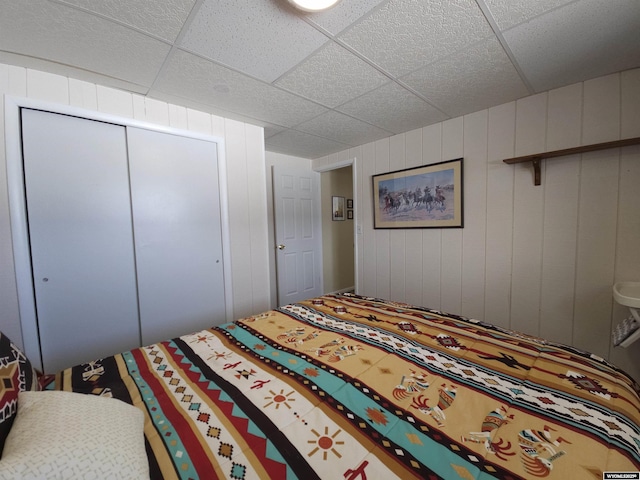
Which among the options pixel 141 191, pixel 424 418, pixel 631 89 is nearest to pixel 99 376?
pixel 424 418

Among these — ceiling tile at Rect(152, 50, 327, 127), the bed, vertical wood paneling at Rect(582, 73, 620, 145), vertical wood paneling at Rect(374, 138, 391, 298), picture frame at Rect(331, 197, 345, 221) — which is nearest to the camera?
the bed

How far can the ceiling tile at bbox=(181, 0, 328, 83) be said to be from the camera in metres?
1.24

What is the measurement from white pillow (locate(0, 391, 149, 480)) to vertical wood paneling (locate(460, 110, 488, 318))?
2.66 meters

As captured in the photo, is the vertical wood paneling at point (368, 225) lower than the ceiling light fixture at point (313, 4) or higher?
lower

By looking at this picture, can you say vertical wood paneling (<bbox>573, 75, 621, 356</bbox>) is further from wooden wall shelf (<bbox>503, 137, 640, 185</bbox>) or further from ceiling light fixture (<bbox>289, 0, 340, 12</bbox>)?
ceiling light fixture (<bbox>289, 0, 340, 12</bbox>)

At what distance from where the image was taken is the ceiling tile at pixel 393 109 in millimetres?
2049

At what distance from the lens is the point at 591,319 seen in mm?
→ 1934

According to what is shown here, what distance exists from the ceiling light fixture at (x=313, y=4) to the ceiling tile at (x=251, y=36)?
108 mm

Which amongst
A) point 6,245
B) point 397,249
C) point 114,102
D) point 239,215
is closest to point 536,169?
point 397,249

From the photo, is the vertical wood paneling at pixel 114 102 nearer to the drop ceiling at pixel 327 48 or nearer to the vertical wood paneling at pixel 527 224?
the drop ceiling at pixel 327 48

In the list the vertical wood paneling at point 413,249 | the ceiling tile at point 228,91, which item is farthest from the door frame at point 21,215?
the vertical wood paneling at point 413,249

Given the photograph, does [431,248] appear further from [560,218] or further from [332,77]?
[332,77]

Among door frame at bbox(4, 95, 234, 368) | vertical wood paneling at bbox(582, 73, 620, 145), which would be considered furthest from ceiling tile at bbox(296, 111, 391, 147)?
door frame at bbox(4, 95, 234, 368)

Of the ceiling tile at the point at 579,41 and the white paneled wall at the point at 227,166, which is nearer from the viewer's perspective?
the ceiling tile at the point at 579,41
